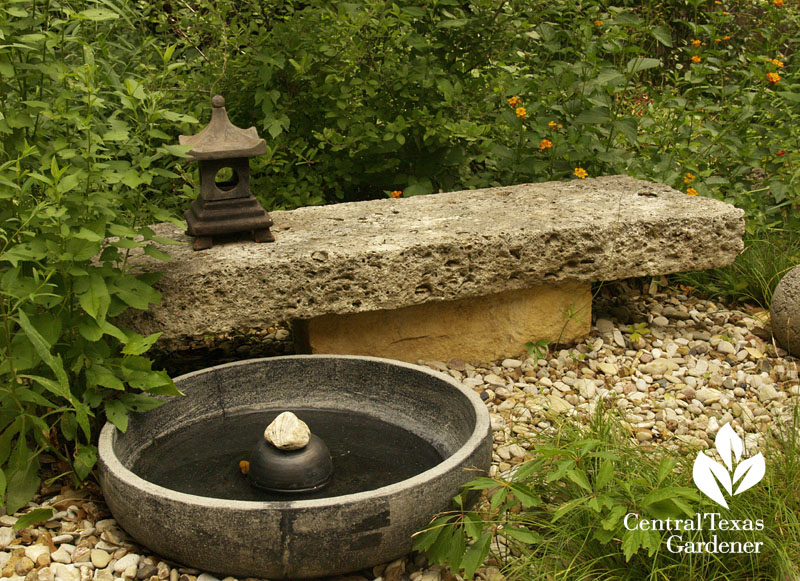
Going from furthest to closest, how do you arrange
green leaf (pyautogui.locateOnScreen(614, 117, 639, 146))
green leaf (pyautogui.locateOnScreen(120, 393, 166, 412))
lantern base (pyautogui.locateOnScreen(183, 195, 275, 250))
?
1. green leaf (pyautogui.locateOnScreen(614, 117, 639, 146))
2. lantern base (pyautogui.locateOnScreen(183, 195, 275, 250))
3. green leaf (pyautogui.locateOnScreen(120, 393, 166, 412))

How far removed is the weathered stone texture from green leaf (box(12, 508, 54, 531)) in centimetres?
301

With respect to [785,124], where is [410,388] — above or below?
below

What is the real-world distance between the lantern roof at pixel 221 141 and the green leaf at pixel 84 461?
3.59 ft

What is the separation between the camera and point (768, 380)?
348cm

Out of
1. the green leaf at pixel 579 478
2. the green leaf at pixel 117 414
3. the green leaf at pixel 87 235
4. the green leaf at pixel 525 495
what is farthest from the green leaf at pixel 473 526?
the green leaf at pixel 87 235

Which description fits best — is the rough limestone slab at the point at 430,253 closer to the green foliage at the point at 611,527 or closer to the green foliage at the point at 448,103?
the green foliage at the point at 448,103

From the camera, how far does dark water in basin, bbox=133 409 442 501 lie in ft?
8.38

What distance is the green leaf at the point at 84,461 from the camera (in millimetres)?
2514

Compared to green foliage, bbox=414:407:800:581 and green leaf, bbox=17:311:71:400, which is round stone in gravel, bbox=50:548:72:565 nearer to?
green leaf, bbox=17:311:71:400

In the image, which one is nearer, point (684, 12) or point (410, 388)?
point (410, 388)

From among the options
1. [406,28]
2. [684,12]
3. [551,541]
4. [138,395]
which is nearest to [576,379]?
[551,541]

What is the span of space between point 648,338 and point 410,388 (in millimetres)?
1493

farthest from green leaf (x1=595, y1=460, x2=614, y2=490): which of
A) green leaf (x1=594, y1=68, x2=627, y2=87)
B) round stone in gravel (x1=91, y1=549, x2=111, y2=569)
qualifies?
green leaf (x1=594, y1=68, x2=627, y2=87)

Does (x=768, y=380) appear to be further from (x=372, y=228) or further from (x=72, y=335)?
(x=72, y=335)
